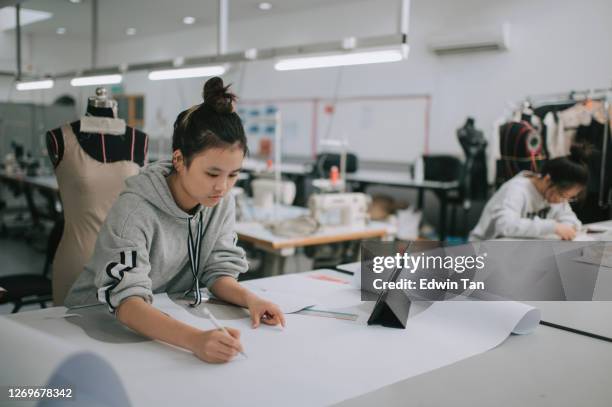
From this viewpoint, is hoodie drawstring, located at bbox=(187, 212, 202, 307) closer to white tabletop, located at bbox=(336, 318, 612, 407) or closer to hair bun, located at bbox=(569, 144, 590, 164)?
white tabletop, located at bbox=(336, 318, 612, 407)

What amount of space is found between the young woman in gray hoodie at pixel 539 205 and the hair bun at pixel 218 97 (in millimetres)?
1820

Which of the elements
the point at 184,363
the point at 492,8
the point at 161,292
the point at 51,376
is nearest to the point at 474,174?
the point at 492,8

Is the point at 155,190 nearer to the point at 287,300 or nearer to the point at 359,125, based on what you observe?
the point at 287,300

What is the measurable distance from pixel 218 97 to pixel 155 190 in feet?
0.88

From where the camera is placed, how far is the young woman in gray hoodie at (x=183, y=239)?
1.10 metres

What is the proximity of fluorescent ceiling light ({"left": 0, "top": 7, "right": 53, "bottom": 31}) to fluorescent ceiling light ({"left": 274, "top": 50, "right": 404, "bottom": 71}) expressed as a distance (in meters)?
6.50

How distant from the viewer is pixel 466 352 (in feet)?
3.67

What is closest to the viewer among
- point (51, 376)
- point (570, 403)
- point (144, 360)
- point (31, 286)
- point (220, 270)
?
point (51, 376)

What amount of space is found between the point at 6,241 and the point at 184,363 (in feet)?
18.1

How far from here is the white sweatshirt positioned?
8.55ft

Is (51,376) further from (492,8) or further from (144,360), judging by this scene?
(492,8)

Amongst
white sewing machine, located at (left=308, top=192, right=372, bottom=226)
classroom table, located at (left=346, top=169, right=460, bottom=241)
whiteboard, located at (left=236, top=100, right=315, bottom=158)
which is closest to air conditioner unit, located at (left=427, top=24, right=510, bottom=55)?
classroom table, located at (left=346, top=169, right=460, bottom=241)

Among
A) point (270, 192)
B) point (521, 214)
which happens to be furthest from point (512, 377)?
point (270, 192)

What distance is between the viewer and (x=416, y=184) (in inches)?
222
